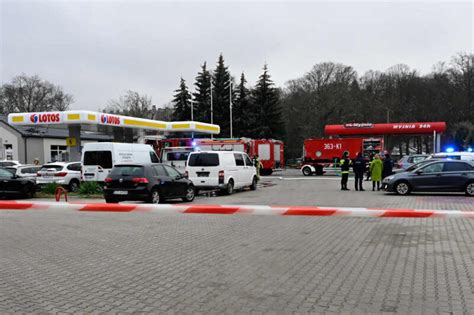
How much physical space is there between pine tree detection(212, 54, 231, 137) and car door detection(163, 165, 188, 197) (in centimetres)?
4567

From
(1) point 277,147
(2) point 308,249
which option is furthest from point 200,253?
(1) point 277,147

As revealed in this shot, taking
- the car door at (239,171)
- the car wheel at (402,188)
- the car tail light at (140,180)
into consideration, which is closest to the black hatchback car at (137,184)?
the car tail light at (140,180)

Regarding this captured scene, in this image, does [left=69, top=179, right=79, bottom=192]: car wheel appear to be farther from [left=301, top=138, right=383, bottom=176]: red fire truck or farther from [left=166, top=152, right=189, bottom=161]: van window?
[left=301, top=138, right=383, bottom=176]: red fire truck

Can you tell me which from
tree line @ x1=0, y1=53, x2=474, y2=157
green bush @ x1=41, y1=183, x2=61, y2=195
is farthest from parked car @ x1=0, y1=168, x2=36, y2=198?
tree line @ x1=0, y1=53, x2=474, y2=157

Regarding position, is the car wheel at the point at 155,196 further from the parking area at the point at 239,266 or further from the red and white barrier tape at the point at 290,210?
Result: the red and white barrier tape at the point at 290,210

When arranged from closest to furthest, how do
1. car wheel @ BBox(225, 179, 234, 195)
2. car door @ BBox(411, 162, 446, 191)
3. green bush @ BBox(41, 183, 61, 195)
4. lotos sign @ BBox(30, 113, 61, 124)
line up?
1. car door @ BBox(411, 162, 446, 191)
2. car wheel @ BBox(225, 179, 234, 195)
3. green bush @ BBox(41, 183, 61, 195)
4. lotos sign @ BBox(30, 113, 61, 124)

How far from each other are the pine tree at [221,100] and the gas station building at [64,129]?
16013mm

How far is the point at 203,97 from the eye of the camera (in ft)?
210

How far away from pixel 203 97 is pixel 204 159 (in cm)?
4559

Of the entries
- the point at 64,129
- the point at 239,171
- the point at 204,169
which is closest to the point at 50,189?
the point at 204,169

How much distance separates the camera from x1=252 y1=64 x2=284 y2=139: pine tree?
5972cm

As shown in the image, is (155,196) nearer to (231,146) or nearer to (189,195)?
(189,195)

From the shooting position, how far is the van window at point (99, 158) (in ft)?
68.1

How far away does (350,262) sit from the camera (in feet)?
22.7
